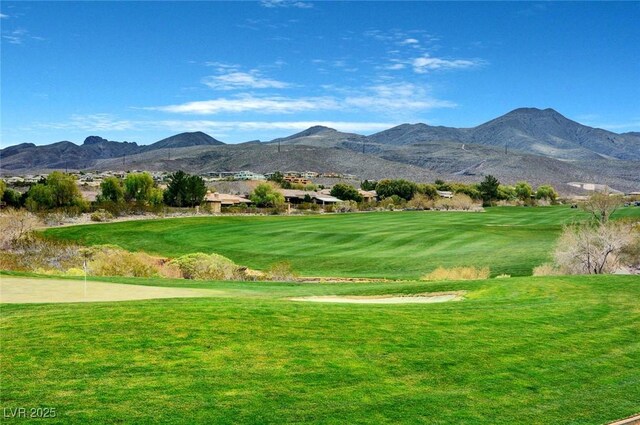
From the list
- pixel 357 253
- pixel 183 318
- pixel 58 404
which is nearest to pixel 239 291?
pixel 183 318

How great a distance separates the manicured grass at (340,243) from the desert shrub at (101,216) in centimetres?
699

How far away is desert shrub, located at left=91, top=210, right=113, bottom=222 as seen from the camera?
8769 cm

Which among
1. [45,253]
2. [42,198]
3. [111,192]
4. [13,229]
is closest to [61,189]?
[42,198]

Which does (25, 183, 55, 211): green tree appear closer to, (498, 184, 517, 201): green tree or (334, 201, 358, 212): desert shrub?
(334, 201, 358, 212): desert shrub

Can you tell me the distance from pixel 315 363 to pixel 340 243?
173 feet

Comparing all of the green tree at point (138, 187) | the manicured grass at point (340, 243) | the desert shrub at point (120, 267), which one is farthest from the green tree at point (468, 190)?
the desert shrub at point (120, 267)

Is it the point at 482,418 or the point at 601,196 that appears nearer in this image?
the point at 482,418

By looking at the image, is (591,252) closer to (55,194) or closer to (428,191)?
(55,194)

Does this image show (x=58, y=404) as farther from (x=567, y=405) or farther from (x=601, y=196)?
(x=601, y=196)

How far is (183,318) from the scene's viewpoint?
1451cm

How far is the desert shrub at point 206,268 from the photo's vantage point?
123ft

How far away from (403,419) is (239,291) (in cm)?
1590

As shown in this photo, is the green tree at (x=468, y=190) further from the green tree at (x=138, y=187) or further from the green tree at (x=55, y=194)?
the green tree at (x=55, y=194)

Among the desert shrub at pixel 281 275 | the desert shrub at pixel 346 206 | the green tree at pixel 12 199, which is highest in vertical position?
the green tree at pixel 12 199
